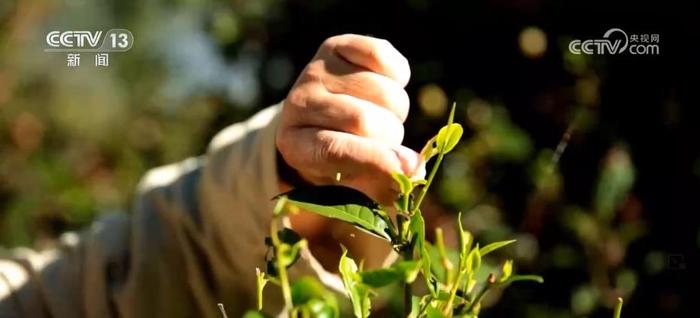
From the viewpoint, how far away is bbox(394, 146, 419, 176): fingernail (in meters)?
0.40

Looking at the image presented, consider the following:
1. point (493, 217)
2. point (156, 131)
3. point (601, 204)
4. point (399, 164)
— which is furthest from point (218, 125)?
point (399, 164)

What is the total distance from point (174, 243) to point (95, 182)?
792 millimetres

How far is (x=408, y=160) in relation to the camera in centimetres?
42

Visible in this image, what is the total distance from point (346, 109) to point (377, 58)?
0.10ft

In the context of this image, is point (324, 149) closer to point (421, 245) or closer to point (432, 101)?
point (421, 245)

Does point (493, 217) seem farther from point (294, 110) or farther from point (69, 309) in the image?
point (294, 110)

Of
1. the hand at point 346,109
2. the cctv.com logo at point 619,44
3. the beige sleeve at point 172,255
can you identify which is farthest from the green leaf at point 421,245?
the cctv.com logo at point 619,44

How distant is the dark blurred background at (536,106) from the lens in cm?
112

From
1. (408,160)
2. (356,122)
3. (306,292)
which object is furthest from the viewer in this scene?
(356,122)

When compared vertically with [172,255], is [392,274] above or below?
above

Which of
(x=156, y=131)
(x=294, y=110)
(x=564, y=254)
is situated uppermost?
(x=294, y=110)

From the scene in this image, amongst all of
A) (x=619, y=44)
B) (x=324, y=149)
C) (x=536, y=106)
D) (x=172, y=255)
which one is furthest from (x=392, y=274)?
(x=536, y=106)

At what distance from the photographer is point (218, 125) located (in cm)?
152

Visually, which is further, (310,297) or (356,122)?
(356,122)
